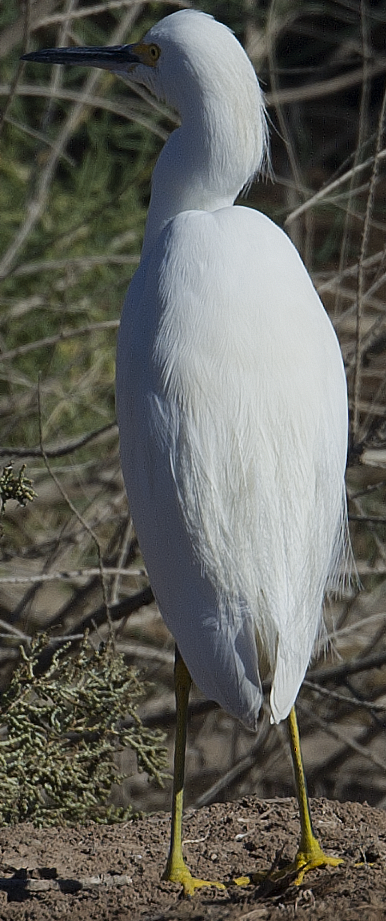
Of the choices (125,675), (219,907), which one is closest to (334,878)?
(219,907)

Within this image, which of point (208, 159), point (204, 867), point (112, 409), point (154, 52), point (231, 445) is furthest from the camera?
point (112, 409)

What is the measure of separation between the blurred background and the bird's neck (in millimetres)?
493

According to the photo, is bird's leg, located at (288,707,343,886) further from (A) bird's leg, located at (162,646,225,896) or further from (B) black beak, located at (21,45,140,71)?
(B) black beak, located at (21,45,140,71)

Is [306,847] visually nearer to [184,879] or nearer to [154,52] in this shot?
[184,879]

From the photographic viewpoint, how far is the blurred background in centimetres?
314

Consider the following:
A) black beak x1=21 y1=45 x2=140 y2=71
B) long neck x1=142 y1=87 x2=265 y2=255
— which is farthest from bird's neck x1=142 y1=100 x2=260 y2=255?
black beak x1=21 y1=45 x2=140 y2=71

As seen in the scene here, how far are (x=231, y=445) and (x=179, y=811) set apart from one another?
0.68 m

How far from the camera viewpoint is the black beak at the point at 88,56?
2.50 m

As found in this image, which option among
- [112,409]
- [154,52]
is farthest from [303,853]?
[112,409]

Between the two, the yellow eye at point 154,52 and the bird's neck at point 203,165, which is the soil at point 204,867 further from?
the yellow eye at point 154,52

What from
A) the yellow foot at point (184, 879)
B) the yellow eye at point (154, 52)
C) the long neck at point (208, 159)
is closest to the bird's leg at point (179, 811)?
the yellow foot at point (184, 879)

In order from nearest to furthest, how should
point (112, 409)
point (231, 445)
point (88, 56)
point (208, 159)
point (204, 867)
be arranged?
point (231, 445), point (204, 867), point (208, 159), point (88, 56), point (112, 409)

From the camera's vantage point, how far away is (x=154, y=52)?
241cm

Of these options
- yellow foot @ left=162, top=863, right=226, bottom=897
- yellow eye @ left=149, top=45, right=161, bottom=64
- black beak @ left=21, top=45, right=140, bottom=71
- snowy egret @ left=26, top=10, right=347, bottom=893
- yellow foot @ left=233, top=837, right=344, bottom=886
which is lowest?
yellow foot @ left=162, top=863, right=226, bottom=897
